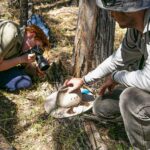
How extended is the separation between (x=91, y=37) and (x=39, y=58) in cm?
55

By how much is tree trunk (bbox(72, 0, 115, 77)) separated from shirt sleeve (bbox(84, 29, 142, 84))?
0.65 metres

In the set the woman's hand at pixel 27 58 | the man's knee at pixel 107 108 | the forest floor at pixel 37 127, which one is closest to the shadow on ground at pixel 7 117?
the forest floor at pixel 37 127

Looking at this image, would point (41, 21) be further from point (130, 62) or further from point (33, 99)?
point (130, 62)

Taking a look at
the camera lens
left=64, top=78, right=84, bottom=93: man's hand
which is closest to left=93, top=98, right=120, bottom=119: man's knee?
left=64, top=78, right=84, bottom=93: man's hand

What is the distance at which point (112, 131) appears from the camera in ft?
11.5

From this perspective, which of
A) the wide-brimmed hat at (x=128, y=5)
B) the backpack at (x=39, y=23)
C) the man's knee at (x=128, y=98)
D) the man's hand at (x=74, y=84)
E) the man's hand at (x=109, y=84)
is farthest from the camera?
the backpack at (x=39, y=23)

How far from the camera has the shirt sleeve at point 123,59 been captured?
3082 millimetres

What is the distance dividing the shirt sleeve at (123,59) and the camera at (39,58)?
0.82m

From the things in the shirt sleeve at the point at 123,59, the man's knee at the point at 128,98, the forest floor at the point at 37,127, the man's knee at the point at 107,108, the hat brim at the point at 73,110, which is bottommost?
the forest floor at the point at 37,127

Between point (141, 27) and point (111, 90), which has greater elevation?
point (141, 27)

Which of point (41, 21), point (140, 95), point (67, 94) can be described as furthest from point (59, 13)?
point (140, 95)

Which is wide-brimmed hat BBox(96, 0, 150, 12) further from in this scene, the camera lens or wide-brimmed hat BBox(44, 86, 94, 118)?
the camera lens

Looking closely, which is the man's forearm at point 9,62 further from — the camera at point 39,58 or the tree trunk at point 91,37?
the tree trunk at point 91,37

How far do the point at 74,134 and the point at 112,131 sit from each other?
1.04 feet
